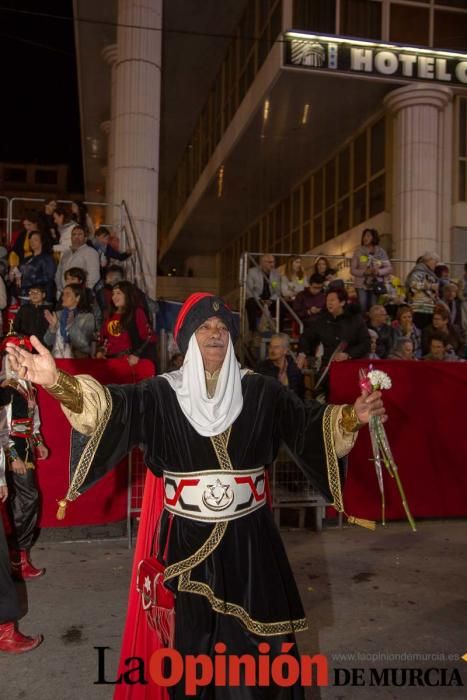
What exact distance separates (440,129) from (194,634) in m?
14.0

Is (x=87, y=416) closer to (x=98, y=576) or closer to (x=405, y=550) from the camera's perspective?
(x=98, y=576)

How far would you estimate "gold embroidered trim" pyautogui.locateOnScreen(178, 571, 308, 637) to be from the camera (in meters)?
2.58

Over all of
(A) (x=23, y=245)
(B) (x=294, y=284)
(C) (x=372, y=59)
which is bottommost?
(B) (x=294, y=284)

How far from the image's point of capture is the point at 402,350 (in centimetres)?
856

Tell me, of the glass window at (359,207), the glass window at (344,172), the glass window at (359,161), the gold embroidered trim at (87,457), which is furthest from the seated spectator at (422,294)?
the glass window at (344,172)

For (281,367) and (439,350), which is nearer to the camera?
(281,367)

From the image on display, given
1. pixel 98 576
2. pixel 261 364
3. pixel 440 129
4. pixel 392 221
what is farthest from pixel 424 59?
pixel 98 576

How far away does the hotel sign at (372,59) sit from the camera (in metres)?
13.4

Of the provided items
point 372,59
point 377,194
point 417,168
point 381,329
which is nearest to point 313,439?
point 381,329

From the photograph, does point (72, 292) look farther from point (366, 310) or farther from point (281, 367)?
point (366, 310)

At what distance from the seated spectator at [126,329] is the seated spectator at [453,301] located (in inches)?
189

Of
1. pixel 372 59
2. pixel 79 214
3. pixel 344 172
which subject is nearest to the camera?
pixel 79 214

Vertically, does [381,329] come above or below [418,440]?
above

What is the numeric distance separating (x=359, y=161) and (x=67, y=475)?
1284 cm
